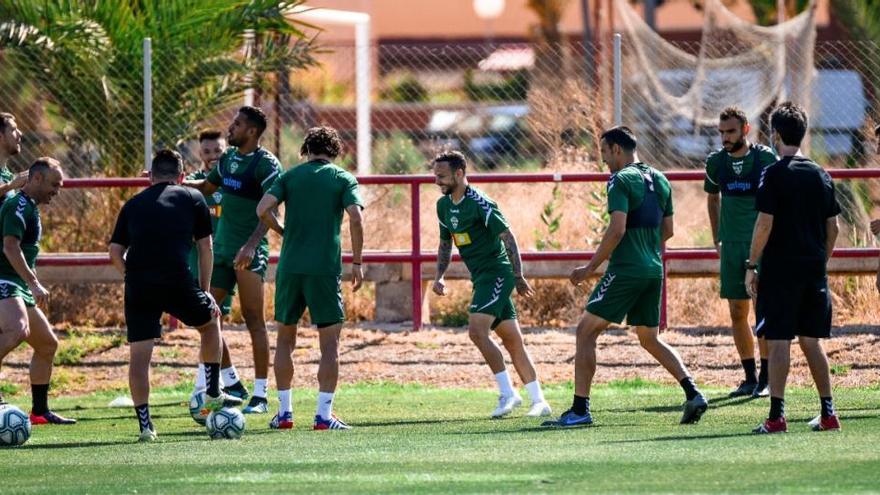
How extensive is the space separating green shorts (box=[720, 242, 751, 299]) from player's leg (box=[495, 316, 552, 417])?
6.05ft

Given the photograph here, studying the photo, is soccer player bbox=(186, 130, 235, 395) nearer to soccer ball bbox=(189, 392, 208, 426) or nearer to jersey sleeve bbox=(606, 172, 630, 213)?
soccer ball bbox=(189, 392, 208, 426)

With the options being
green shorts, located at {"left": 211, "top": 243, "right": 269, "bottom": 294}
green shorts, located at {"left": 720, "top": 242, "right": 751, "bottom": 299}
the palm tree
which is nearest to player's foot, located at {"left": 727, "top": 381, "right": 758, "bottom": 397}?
green shorts, located at {"left": 720, "top": 242, "right": 751, "bottom": 299}

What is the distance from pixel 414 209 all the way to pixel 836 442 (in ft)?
23.0

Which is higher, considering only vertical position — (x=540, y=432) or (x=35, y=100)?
(x=35, y=100)

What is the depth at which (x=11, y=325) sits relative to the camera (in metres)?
11.8

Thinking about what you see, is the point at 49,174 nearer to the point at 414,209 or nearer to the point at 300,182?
the point at 300,182

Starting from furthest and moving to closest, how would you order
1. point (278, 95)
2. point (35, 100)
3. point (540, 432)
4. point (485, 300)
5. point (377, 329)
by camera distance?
point (35, 100) → point (278, 95) → point (377, 329) → point (485, 300) → point (540, 432)

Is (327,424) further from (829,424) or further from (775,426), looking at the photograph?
(829,424)

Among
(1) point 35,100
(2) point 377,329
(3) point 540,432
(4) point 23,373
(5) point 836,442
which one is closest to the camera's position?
(5) point 836,442

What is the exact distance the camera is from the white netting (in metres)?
19.9

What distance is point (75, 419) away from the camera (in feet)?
41.8

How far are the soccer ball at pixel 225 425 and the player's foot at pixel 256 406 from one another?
5.13 feet

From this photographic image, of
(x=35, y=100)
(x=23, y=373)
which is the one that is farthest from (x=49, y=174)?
(x=35, y=100)

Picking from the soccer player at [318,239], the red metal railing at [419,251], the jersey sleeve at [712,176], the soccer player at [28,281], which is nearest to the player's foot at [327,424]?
the soccer player at [318,239]
